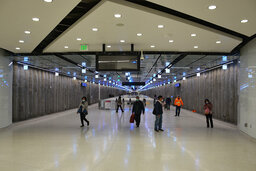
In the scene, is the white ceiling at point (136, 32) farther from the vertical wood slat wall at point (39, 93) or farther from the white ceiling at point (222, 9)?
the vertical wood slat wall at point (39, 93)

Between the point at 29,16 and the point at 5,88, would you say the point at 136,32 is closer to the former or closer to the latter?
the point at 29,16

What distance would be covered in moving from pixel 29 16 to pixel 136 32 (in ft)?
11.0

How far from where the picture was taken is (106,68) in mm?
8422

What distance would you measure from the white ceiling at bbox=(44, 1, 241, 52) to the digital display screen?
2.06ft

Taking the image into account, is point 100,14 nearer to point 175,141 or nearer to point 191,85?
point 175,141

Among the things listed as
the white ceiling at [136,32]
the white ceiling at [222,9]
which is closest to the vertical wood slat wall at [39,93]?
the white ceiling at [136,32]

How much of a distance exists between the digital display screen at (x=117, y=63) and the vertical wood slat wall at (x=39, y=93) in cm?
738

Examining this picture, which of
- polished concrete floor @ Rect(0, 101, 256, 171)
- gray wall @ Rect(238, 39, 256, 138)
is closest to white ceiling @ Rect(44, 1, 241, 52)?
gray wall @ Rect(238, 39, 256, 138)

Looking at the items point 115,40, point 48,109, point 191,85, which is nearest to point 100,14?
point 115,40

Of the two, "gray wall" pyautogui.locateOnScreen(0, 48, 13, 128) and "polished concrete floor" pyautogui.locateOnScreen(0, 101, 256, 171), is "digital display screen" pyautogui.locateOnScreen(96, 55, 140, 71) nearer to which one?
"polished concrete floor" pyautogui.locateOnScreen(0, 101, 256, 171)

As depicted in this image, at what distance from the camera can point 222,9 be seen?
4.92 metres

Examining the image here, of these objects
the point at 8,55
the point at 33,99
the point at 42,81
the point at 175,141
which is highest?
the point at 8,55

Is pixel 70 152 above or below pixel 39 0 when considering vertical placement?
below

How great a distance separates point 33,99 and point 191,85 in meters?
15.9
